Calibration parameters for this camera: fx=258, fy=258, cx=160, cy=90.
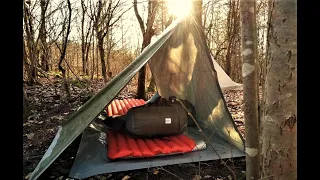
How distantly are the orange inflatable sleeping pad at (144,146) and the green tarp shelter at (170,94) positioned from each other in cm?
6

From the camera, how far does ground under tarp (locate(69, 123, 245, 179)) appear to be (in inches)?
102

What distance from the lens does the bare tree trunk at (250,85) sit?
1886 mm

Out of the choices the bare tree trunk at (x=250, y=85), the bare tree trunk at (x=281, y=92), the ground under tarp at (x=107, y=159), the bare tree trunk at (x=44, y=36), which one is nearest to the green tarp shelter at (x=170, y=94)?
the ground under tarp at (x=107, y=159)

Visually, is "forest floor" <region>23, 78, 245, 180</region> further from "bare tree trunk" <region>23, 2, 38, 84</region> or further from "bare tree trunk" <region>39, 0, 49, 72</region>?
"bare tree trunk" <region>39, 0, 49, 72</region>

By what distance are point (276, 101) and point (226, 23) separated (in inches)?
485

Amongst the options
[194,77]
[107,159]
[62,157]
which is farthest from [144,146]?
[194,77]

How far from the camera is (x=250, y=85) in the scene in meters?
1.96

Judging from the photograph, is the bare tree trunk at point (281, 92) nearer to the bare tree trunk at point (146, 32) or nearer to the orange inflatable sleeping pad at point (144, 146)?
the orange inflatable sleeping pad at point (144, 146)

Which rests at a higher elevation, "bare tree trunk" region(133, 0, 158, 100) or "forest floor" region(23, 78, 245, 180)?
"bare tree trunk" region(133, 0, 158, 100)

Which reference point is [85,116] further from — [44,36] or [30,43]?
[44,36]

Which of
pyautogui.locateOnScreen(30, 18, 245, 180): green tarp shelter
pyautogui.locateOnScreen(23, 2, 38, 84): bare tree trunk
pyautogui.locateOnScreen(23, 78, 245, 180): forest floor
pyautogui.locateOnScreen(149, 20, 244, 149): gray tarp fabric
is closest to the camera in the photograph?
pyautogui.locateOnScreen(30, 18, 245, 180): green tarp shelter

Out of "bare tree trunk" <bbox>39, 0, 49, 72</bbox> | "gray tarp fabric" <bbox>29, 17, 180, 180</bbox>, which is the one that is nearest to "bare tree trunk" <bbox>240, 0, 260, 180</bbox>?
"gray tarp fabric" <bbox>29, 17, 180, 180</bbox>

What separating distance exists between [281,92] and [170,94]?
352cm

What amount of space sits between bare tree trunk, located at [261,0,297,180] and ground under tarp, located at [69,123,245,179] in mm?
1510
